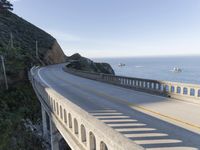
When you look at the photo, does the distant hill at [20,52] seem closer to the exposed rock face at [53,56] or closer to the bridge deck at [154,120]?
the exposed rock face at [53,56]

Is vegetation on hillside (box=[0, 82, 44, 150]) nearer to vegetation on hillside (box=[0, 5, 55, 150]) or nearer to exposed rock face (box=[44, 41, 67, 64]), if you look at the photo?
vegetation on hillside (box=[0, 5, 55, 150])

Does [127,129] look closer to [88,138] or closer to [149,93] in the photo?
[88,138]

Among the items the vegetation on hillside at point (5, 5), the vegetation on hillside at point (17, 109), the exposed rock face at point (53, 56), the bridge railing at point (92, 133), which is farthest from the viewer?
the vegetation on hillside at point (5, 5)

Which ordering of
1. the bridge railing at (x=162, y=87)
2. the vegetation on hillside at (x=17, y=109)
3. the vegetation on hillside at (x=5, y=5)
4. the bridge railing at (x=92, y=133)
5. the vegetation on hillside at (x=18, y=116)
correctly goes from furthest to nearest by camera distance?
the vegetation on hillside at (x=5, y=5) → the vegetation on hillside at (x=17, y=109) → the vegetation on hillside at (x=18, y=116) → the bridge railing at (x=162, y=87) → the bridge railing at (x=92, y=133)

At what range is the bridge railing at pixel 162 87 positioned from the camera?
1184 cm

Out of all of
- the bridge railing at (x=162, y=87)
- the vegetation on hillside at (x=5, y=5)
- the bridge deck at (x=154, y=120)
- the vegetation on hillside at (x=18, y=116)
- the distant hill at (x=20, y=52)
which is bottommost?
the vegetation on hillside at (x=18, y=116)

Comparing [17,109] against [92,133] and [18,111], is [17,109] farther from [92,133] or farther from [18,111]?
[92,133]

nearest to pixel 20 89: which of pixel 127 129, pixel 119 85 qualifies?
pixel 119 85

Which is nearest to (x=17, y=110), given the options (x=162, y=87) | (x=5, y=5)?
(x=162, y=87)

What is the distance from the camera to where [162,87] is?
47.5ft

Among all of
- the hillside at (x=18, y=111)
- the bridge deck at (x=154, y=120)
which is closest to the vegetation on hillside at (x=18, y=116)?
the hillside at (x=18, y=111)

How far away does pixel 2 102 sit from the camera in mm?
22359

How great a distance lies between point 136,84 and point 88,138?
13.0m

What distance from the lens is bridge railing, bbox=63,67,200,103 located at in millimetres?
11844
